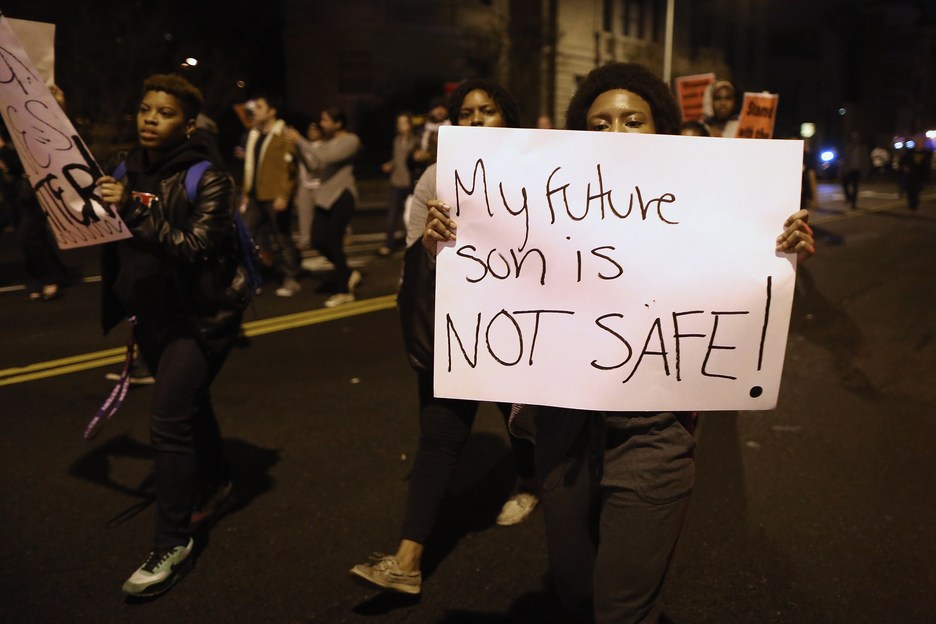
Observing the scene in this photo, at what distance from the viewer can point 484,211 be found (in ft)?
6.75

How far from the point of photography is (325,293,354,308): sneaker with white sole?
7904mm

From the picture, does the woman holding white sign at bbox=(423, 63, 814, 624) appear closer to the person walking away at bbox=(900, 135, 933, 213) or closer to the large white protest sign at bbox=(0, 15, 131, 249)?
the large white protest sign at bbox=(0, 15, 131, 249)

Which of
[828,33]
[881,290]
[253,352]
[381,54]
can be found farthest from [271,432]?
[828,33]

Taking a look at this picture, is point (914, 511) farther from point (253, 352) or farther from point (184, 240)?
point (253, 352)

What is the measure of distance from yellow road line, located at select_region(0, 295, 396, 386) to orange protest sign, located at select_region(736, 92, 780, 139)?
3708 mm

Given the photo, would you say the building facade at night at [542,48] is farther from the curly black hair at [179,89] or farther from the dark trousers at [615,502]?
the dark trousers at [615,502]

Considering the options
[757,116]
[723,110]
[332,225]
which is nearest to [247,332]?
[332,225]

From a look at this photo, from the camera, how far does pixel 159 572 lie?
295 centimetres

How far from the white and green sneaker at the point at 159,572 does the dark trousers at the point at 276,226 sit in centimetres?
542

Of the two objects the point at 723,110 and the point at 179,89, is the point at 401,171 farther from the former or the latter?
the point at 179,89

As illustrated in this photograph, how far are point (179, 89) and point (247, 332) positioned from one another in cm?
393

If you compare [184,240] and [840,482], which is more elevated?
[184,240]

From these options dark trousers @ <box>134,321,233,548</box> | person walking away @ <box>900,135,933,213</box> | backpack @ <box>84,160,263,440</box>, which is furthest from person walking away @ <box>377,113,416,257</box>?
person walking away @ <box>900,135,933,213</box>

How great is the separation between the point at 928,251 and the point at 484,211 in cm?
1226
